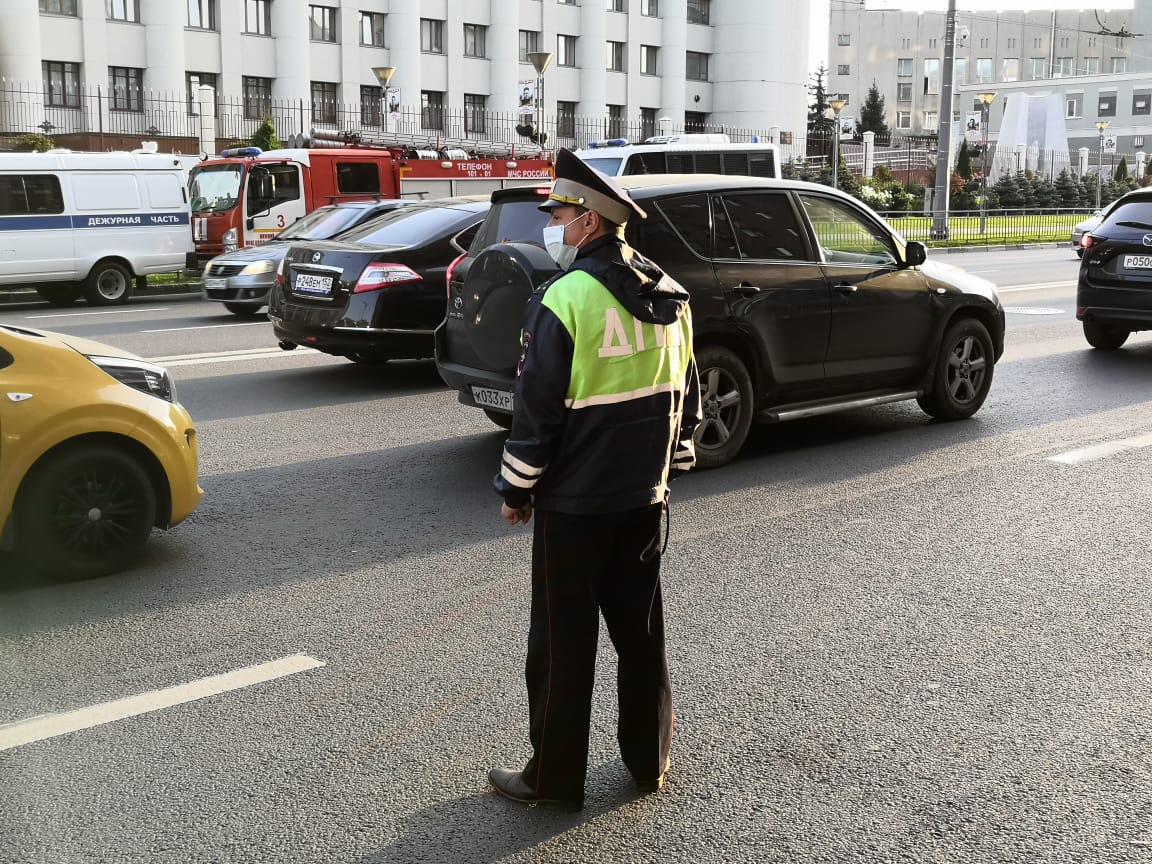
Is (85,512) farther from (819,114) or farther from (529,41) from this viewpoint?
(819,114)

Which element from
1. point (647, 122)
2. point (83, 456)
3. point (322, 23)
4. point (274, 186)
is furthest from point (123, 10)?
point (83, 456)

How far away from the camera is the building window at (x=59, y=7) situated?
47.2 m

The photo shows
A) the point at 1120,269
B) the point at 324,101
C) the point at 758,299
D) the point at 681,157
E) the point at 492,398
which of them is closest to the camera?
the point at 492,398

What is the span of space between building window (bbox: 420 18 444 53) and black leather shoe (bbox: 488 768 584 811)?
5794cm

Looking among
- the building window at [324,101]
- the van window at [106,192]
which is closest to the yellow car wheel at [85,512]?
the van window at [106,192]

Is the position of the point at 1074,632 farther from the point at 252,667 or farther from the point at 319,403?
the point at 319,403

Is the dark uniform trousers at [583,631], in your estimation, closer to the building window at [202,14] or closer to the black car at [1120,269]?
the black car at [1120,269]

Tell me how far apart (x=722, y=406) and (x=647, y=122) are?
61672 millimetres

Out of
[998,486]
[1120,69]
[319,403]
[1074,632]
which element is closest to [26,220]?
[319,403]

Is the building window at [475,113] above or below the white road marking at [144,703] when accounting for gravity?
above

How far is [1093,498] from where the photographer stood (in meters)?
7.30

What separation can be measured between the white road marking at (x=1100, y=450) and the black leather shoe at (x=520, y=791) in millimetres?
5512

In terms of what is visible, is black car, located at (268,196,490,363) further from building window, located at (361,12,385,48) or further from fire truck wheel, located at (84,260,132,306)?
building window, located at (361,12,385,48)

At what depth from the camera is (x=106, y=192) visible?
20.9 m
